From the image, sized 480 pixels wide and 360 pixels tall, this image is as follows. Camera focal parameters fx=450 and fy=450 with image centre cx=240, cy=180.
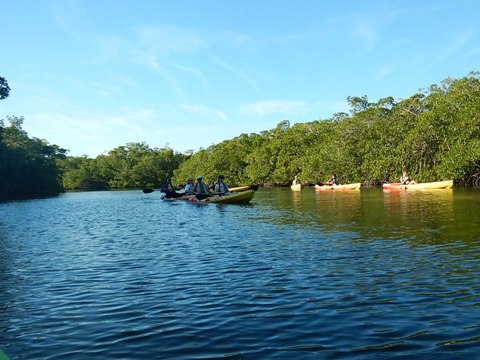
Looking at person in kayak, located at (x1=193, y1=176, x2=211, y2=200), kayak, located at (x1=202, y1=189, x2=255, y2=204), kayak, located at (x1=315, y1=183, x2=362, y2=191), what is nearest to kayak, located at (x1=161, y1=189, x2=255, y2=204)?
kayak, located at (x1=202, y1=189, x2=255, y2=204)

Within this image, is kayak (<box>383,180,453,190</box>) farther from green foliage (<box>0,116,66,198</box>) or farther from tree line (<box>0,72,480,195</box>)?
green foliage (<box>0,116,66,198</box>)

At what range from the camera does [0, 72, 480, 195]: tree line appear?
136 ft

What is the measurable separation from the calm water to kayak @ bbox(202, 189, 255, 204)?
1456 cm

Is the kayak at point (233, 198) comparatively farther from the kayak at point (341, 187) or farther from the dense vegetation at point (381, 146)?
the dense vegetation at point (381, 146)

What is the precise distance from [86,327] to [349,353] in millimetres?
3503

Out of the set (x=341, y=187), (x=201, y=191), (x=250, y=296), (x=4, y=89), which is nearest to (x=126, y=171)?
(x=4, y=89)

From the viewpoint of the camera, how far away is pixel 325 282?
793 centimetres

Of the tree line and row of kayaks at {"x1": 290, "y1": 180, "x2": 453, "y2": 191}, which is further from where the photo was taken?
the tree line

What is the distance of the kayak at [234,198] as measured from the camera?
94.6 feet

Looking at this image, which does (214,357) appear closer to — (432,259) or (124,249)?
(432,259)

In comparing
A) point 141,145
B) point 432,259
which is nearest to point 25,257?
point 432,259

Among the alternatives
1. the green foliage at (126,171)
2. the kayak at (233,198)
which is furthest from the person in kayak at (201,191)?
the green foliage at (126,171)

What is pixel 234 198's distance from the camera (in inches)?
1145

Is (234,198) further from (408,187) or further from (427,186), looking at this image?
(427,186)
